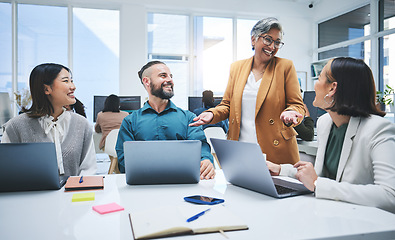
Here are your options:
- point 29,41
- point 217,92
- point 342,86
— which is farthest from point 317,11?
point 342,86

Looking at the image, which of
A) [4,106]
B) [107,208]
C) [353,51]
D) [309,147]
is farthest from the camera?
[353,51]

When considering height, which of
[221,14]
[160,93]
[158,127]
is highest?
[221,14]

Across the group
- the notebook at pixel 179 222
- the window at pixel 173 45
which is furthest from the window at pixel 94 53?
the notebook at pixel 179 222

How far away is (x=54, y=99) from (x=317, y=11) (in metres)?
8.07

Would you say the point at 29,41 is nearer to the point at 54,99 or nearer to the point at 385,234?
the point at 54,99

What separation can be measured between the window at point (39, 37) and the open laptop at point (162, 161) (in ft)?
20.7

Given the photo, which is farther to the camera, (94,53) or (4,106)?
(94,53)

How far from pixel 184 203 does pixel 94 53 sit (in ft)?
21.9

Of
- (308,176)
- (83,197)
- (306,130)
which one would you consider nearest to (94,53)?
(306,130)

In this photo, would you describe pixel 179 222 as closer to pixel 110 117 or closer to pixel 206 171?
pixel 206 171

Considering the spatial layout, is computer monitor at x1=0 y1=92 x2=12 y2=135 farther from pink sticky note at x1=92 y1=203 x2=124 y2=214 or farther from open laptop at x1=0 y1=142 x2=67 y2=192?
pink sticky note at x1=92 y1=203 x2=124 y2=214

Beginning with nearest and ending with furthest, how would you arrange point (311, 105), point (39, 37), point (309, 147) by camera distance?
point (309, 147)
point (311, 105)
point (39, 37)

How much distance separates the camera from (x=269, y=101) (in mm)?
2025

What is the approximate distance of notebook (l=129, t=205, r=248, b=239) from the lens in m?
0.80
